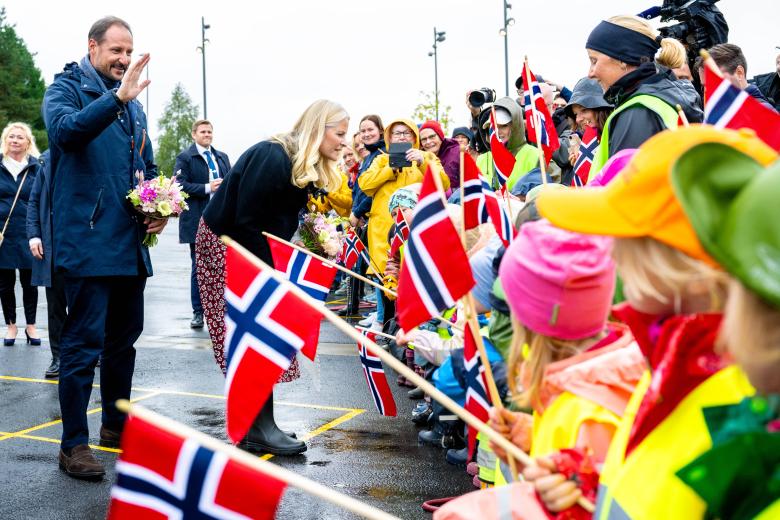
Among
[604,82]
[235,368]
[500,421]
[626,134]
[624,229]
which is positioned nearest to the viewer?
[624,229]

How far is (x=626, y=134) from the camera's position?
13.0ft

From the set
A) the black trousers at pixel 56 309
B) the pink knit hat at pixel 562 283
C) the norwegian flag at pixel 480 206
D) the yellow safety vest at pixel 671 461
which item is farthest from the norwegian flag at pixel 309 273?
the black trousers at pixel 56 309

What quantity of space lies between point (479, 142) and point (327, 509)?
4730mm

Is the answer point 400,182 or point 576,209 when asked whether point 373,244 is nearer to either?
point 400,182

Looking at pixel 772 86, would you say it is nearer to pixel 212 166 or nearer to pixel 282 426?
pixel 282 426

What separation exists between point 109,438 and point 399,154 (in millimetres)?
3601

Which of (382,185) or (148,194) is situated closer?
(148,194)

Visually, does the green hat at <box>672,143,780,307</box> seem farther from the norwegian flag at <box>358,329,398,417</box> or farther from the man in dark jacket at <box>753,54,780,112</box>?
the man in dark jacket at <box>753,54,780,112</box>

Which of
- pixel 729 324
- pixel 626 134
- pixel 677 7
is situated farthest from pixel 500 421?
pixel 677 7

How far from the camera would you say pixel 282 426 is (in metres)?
5.80

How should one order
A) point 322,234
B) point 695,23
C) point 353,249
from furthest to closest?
1. point 353,249
2. point 322,234
3. point 695,23

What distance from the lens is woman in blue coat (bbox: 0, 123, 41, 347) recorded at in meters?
8.74

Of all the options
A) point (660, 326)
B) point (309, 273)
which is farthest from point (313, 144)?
point (660, 326)

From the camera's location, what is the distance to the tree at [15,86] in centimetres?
5916
